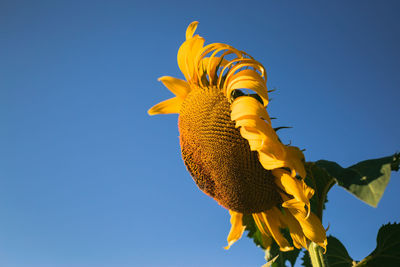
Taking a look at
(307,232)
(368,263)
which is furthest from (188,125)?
(368,263)

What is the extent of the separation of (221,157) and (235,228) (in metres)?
1.07

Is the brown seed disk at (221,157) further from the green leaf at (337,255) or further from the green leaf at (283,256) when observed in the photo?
the green leaf at (283,256)

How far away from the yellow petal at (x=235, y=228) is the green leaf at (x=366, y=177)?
58.2 inches

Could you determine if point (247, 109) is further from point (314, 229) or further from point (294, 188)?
point (314, 229)

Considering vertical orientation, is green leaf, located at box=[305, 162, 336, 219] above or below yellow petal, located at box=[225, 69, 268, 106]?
below

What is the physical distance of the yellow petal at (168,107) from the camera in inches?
Result: 123

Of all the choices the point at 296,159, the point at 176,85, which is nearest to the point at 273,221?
the point at 296,159

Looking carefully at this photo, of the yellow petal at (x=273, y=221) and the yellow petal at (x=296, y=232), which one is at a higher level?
the yellow petal at (x=273, y=221)

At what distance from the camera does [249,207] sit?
2658 mm

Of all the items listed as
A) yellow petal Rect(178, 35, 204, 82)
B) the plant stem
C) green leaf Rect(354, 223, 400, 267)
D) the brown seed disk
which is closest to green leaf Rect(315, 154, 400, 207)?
the brown seed disk

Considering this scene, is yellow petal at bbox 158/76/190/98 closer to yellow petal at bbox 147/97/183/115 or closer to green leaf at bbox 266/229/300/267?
yellow petal at bbox 147/97/183/115

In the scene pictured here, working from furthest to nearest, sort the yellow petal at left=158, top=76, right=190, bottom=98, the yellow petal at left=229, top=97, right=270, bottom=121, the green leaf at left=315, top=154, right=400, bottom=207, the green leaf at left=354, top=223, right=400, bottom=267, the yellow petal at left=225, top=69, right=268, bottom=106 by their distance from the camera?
the yellow petal at left=158, top=76, right=190, bottom=98 → the green leaf at left=354, top=223, right=400, bottom=267 → the yellow petal at left=225, top=69, right=268, bottom=106 → the yellow petal at left=229, top=97, right=270, bottom=121 → the green leaf at left=315, top=154, right=400, bottom=207

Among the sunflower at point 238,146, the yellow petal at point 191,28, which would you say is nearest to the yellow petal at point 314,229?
the sunflower at point 238,146

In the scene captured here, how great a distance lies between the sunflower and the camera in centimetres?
222
